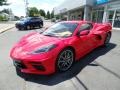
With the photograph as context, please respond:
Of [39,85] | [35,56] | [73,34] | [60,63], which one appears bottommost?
[39,85]

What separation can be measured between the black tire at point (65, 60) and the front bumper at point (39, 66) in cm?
26

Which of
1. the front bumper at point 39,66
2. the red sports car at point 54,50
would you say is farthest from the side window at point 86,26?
the front bumper at point 39,66

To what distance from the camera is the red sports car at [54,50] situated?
3.78m

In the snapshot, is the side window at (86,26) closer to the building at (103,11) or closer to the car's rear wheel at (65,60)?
the car's rear wheel at (65,60)

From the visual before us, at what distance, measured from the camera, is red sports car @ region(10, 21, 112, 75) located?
3.78 metres

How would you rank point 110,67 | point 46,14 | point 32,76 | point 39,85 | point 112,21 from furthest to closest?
point 46,14, point 112,21, point 110,67, point 32,76, point 39,85

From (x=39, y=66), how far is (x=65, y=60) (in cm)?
85

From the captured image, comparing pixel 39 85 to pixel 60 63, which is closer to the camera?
pixel 39 85

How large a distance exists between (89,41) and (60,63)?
161cm

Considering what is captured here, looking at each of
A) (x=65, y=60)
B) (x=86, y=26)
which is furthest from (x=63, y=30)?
(x=65, y=60)

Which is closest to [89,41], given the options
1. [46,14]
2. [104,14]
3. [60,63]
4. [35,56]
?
[60,63]

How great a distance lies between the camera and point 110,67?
4.66m

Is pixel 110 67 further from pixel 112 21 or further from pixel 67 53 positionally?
pixel 112 21

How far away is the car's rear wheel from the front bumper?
0.92ft
